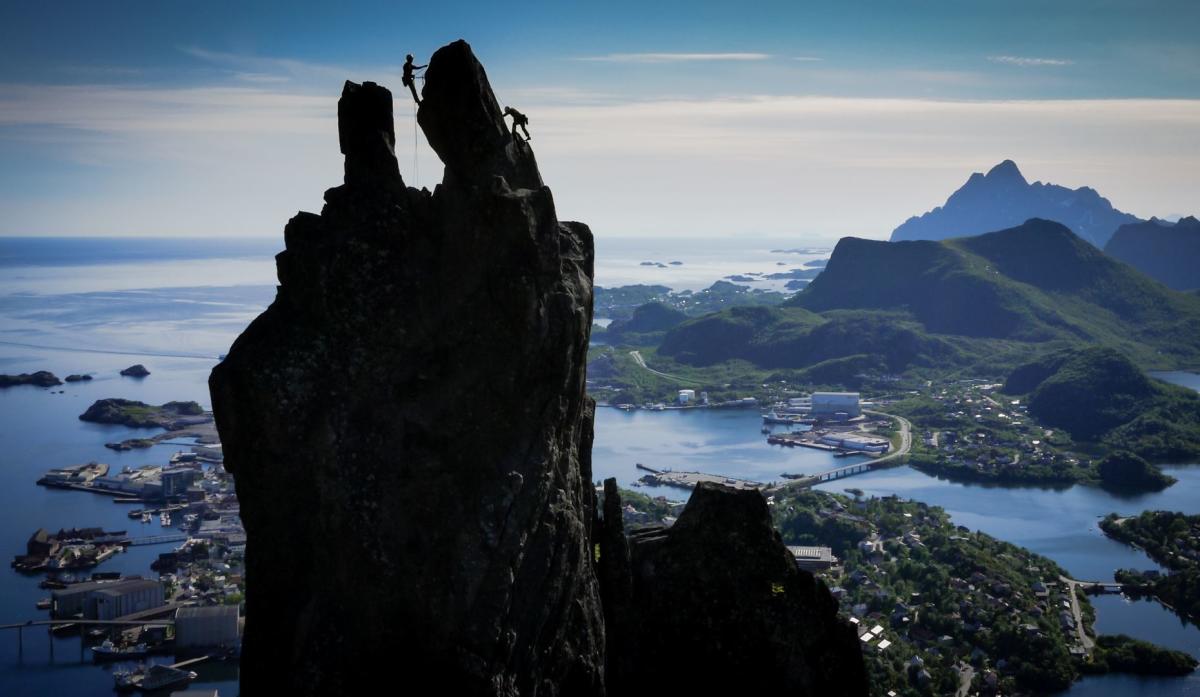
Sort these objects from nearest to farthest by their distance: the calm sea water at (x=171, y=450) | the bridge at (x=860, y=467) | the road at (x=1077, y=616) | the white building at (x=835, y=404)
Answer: the calm sea water at (x=171, y=450), the road at (x=1077, y=616), the bridge at (x=860, y=467), the white building at (x=835, y=404)

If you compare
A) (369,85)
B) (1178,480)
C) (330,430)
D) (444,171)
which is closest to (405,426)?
(330,430)

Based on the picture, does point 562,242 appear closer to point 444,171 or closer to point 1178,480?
point 444,171

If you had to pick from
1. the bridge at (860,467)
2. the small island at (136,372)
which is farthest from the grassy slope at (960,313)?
the small island at (136,372)

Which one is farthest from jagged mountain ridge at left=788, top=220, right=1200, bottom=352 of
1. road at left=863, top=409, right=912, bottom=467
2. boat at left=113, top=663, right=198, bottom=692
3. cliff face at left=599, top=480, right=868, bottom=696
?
cliff face at left=599, top=480, right=868, bottom=696

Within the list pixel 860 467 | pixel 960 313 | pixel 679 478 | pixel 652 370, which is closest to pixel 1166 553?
pixel 860 467

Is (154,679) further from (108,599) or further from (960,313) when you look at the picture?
(960,313)

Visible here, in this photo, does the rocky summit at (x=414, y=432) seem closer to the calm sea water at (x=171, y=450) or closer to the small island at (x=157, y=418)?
the calm sea water at (x=171, y=450)
